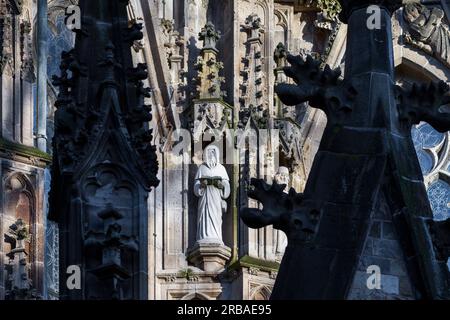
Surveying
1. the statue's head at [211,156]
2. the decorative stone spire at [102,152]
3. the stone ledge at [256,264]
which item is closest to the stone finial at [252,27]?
the statue's head at [211,156]

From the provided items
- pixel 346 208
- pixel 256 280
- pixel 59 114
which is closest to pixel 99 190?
pixel 59 114

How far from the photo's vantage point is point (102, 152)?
73.5 feet

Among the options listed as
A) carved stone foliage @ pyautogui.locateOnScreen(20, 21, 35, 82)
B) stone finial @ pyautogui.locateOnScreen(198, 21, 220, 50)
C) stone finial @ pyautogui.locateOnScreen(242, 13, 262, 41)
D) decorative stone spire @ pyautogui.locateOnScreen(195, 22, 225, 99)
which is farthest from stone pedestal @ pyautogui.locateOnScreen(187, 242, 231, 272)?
stone finial @ pyautogui.locateOnScreen(242, 13, 262, 41)

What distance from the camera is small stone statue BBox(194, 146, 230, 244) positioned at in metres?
34.1

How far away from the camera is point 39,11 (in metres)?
35.1

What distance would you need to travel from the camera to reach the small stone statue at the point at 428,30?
123 ft

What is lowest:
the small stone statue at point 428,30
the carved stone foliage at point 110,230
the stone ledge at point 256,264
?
the carved stone foliage at point 110,230

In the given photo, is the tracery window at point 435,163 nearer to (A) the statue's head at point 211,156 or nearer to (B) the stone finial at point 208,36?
(B) the stone finial at point 208,36

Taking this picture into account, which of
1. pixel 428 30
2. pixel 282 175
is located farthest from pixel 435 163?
pixel 282 175

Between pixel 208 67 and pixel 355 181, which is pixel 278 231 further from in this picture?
pixel 355 181

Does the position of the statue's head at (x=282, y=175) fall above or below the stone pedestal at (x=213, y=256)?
above

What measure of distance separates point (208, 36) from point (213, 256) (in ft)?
9.93

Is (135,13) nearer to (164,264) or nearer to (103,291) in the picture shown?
(164,264)

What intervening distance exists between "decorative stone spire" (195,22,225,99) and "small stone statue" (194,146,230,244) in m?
0.93
